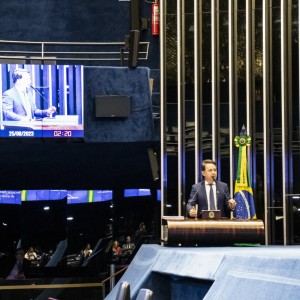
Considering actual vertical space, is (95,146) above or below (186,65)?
below

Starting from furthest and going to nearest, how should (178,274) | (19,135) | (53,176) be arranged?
(53,176)
(19,135)
(178,274)

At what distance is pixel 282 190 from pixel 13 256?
7807 mm

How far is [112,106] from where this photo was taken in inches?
746

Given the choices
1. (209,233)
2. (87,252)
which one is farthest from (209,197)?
(87,252)

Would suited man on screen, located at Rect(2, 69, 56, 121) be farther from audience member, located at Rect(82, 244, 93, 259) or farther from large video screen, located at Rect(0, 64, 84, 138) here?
audience member, located at Rect(82, 244, 93, 259)

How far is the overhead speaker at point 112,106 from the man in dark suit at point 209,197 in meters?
7.16

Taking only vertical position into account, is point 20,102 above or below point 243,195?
above

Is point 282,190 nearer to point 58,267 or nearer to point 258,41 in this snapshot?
point 258,41

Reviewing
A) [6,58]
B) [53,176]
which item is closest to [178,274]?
[6,58]

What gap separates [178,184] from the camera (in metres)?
19.2

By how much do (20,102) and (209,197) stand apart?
24.9 ft

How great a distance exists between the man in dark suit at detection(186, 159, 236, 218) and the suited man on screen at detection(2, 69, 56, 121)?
7236 mm

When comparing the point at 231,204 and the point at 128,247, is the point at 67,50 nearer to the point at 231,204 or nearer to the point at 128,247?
the point at 128,247

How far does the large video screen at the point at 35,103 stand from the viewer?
18.6 metres
